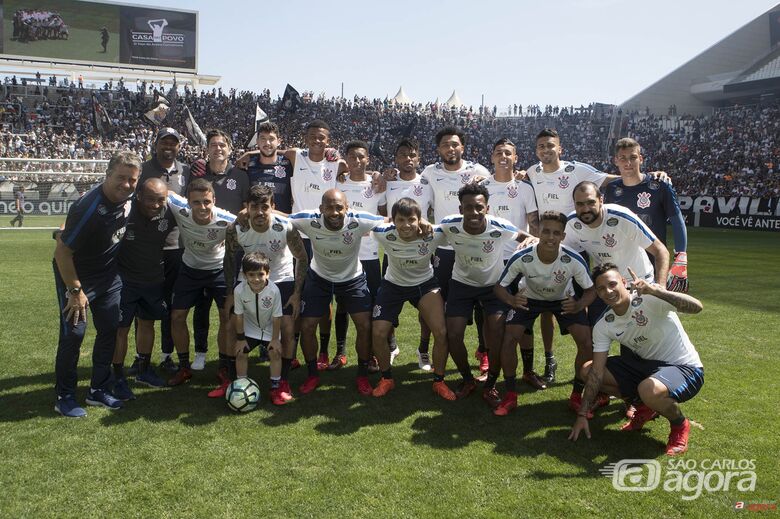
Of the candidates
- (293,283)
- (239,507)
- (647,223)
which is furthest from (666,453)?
(293,283)

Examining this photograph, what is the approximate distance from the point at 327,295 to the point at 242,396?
1.35 meters

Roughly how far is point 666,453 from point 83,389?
17.0 feet

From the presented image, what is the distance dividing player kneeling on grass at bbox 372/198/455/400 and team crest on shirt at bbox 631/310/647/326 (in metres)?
1.78

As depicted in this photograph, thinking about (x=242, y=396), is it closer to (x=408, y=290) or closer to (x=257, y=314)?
(x=257, y=314)

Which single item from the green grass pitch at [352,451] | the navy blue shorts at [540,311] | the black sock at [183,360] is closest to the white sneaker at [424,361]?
the green grass pitch at [352,451]

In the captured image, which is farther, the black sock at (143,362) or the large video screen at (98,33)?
the large video screen at (98,33)

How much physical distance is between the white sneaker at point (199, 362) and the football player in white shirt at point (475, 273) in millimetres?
2716

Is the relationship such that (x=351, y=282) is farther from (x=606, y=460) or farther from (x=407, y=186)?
(x=606, y=460)

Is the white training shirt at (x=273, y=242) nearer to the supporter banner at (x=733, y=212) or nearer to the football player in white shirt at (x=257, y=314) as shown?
the football player in white shirt at (x=257, y=314)

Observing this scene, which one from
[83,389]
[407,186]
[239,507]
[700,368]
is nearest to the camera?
[239,507]

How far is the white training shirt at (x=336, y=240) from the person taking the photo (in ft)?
19.0

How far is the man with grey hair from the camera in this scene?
470 centimetres

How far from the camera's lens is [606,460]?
4250mm

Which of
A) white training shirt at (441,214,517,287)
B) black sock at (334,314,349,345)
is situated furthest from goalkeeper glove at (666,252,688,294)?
black sock at (334,314,349,345)
